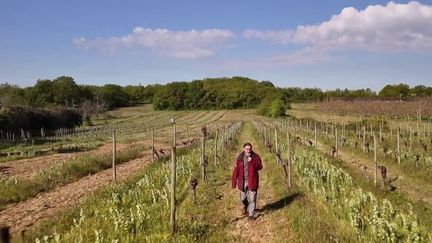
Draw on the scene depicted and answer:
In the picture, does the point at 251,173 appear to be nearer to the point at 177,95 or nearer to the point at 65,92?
the point at 65,92

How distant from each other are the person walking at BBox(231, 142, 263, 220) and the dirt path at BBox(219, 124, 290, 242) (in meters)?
0.33

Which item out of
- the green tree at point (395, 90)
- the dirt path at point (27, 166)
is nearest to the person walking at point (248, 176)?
the dirt path at point (27, 166)

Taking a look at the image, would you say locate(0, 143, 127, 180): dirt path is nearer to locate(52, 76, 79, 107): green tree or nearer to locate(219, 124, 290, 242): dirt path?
locate(219, 124, 290, 242): dirt path

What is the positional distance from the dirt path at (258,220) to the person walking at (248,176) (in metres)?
0.33

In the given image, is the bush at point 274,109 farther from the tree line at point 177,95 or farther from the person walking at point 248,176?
the person walking at point 248,176

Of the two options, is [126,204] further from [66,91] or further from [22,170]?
[66,91]

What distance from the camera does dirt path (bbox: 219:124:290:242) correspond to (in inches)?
372

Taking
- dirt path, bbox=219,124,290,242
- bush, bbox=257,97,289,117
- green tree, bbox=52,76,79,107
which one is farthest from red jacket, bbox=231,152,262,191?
green tree, bbox=52,76,79,107

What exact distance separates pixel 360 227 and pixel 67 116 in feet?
222

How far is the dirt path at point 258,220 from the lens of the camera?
372 inches

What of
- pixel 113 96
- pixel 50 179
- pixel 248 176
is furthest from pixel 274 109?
pixel 248 176

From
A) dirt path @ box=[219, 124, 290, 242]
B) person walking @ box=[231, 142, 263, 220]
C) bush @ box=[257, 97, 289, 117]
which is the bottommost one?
bush @ box=[257, 97, 289, 117]

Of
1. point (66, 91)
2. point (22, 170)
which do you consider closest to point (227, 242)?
point (22, 170)

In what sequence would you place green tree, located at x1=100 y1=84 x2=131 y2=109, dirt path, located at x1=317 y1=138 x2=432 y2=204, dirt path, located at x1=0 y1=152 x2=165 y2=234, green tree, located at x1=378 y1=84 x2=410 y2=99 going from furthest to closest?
green tree, located at x1=100 y1=84 x2=131 y2=109, green tree, located at x1=378 y1=84 x2=410 y2=99, dirt path, located at x1=317 y1=138 x2=432 y2=204, dirt path, located at x1=0 y1=152 x2=165 y2=234
